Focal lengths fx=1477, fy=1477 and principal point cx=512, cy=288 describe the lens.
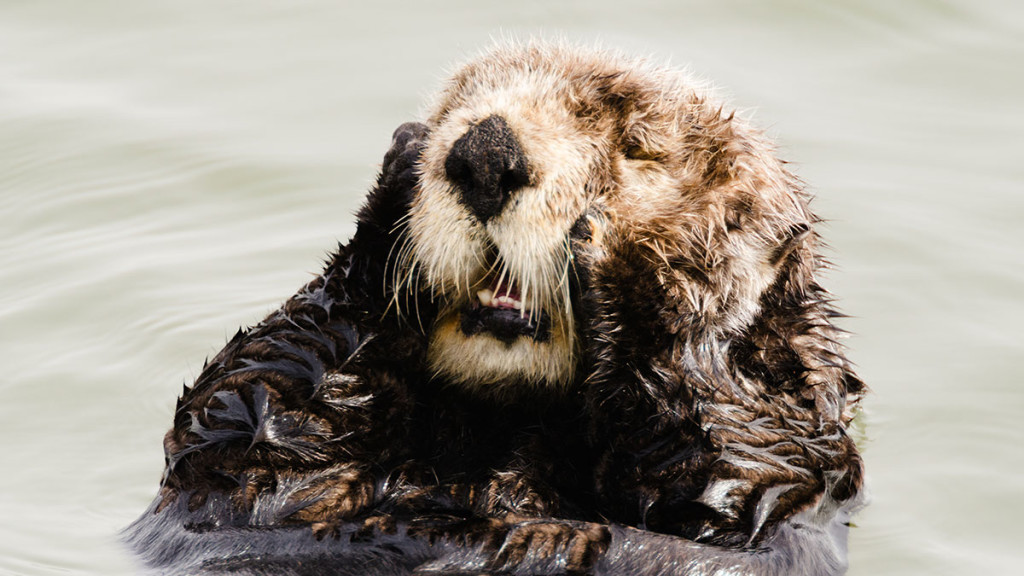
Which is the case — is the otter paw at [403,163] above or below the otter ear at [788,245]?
above

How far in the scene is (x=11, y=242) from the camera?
21.2ft

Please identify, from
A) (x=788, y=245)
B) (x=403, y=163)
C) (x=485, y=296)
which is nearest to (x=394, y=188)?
(x=403, y=163)

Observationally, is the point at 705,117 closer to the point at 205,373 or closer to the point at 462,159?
the point at 462,159

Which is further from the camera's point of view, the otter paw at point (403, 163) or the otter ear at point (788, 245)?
the otter paw at point (403, 163)

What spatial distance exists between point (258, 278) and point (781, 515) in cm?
320

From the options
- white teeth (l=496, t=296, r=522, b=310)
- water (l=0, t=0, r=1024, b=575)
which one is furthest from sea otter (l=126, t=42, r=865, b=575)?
water (l=0, t=0, r=1024, b=575)

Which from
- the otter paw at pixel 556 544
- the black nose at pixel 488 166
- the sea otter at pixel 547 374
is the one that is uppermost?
the black nose at pixel 488 166

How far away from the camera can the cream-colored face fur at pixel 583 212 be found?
11.6 ft

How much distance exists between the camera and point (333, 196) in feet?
22.4

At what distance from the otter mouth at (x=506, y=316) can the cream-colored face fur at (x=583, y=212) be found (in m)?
0.01

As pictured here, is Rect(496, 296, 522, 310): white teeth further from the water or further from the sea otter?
the water

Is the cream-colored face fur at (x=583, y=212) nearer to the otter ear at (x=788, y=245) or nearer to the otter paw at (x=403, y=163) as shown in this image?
the otter ear at (x=788, y=245)

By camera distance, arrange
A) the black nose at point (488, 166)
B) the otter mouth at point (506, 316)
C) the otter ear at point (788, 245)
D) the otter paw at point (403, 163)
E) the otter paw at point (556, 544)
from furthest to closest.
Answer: the otter paw at point (403, 163)
the otter ear at point (788, 245)
the otter mouth at point (506, 316)
the otter paw at point (556, 544)
the black nose at point (488, 166)

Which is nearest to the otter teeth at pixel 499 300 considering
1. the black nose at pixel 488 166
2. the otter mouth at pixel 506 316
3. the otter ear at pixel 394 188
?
the otter mouth at pixel 506 316
